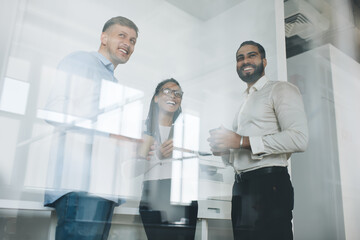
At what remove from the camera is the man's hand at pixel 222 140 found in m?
1.71

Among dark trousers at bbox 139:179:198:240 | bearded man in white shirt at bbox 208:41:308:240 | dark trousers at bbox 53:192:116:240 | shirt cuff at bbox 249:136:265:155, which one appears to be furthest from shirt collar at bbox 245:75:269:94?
dark trousers at bbox 53:192:116:240

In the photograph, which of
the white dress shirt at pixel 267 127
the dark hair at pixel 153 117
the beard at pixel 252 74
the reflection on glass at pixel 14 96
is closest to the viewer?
the reflection on glass at pixel 14 96

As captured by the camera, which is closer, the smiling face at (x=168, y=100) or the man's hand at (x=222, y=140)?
the smiling face at (x=168, y=100)

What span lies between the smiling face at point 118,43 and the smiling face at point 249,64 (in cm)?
66

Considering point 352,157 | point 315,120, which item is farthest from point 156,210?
point 352,157

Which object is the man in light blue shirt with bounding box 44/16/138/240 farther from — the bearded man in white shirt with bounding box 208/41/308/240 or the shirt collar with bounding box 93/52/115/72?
the bearded man in white shirt with bounding box 208/41/308/240

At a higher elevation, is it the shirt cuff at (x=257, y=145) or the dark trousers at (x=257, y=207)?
the shirt cuff at (x=257, y=145)

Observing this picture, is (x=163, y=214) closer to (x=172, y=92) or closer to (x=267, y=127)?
(x=172, y=92)

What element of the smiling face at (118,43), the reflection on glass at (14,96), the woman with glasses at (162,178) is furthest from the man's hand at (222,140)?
the reflection on glass at (14,96)

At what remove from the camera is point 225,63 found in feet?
5.99

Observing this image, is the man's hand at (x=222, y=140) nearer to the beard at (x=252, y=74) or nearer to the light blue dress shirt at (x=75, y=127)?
the beard at (x=252, y=74)

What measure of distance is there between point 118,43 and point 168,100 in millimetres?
326

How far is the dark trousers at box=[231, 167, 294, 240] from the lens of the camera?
176cm

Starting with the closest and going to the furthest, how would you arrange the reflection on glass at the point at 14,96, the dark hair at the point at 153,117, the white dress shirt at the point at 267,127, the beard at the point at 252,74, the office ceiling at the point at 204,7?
the reflection on glass at the point at 14,96, the dark hair at the point at 153,117, the office ceiling at the point at 204,7, the white dress shirt at the point at 267,127, the beard at the point at 252,74
